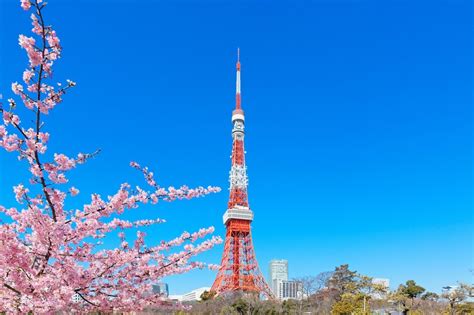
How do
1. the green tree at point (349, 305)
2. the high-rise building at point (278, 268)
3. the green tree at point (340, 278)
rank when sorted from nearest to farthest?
the green tree at point (349, 305) < the green tree at point (340, 278) < the high-rise building at point (278, 268)

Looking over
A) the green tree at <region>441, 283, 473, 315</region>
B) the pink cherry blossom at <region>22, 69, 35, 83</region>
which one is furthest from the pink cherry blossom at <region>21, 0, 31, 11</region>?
the green tree at <region>441, 283, 473, 315</region>

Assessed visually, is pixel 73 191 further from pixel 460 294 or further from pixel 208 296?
pixel 208 296

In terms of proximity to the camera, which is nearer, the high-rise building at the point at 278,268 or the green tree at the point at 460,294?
the green tree at the point at 460,294

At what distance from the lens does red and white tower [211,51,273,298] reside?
81.0 ft

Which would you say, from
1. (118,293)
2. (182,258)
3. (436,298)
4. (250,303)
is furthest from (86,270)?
(436,298)

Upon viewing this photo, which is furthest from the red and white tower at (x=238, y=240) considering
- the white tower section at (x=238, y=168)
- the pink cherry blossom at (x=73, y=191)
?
the pink cherry blossom at (x=73, y=191)

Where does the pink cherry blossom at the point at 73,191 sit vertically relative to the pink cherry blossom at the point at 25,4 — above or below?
below

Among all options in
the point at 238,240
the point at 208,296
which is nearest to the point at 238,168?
the point at 238,240

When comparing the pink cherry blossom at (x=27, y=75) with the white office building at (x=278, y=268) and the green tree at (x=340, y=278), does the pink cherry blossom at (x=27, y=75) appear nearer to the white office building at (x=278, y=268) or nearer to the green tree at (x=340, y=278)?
the green tree at (x=340, y=278)

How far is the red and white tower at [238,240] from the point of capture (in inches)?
973

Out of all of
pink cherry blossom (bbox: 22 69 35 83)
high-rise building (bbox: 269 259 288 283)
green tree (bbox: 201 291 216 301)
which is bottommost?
green tree (bbox: 201 291 216 301)

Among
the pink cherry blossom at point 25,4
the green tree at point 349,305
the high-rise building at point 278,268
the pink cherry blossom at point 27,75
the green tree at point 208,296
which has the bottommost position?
the green tree at point 349,305

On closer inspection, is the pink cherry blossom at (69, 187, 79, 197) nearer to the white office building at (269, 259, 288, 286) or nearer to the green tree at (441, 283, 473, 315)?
the green tree at (441, 283, 473, 315)

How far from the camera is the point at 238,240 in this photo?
26.0 meters
